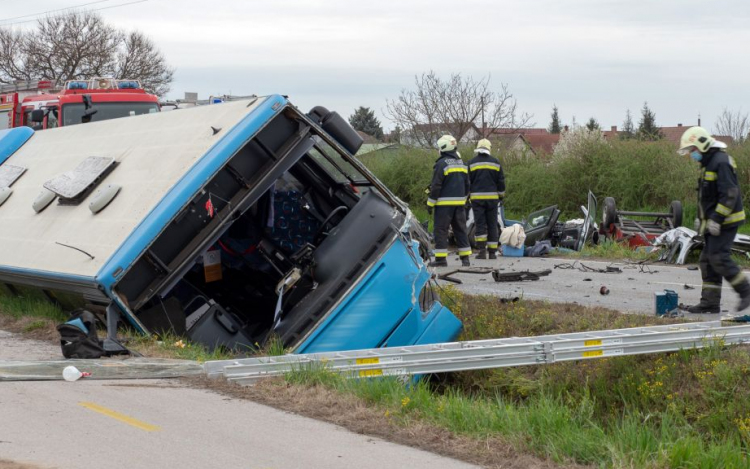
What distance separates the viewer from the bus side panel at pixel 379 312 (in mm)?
6949

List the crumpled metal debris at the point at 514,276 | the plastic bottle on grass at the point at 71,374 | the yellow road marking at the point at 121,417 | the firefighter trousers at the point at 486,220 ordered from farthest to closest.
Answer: the firefighter trousers at the point at 486,220, the crumpled metal debris at the point at 514,276, the plastic bottle on grass at the point at 71,374, the yellow road marking at the point at 121,417

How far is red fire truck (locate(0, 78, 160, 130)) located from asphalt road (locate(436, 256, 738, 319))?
6419 millimetres

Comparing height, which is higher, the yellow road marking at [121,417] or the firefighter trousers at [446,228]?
the yellow road marking at [121,417]

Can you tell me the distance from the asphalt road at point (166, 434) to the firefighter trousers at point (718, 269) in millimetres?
4688

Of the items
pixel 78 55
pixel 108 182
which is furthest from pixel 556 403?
pixel 78 55

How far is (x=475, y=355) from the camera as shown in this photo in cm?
595

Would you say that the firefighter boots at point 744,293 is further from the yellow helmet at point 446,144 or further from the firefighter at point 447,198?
the yellow helmet at point 446,144

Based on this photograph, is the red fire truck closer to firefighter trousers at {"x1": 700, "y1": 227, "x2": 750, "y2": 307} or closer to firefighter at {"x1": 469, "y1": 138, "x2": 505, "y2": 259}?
firefighter at {"x1": 469, "y1": 138, "x2": 505, "y2": 259}

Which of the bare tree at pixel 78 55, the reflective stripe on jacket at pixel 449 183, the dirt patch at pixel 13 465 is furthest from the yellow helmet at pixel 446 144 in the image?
the bare tree at pixel 78 55

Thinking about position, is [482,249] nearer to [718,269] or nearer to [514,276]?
[514,276]

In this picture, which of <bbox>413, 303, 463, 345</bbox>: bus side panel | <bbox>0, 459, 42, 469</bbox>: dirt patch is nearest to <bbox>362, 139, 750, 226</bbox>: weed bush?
<bbox>413, 303, 463, 345</bbox>: bus side panel

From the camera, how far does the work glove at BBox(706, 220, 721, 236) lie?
312 inches

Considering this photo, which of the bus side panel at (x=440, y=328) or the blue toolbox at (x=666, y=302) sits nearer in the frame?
the bus side panel at (x=440, y=328)

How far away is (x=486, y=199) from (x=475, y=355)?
26.8 ft
